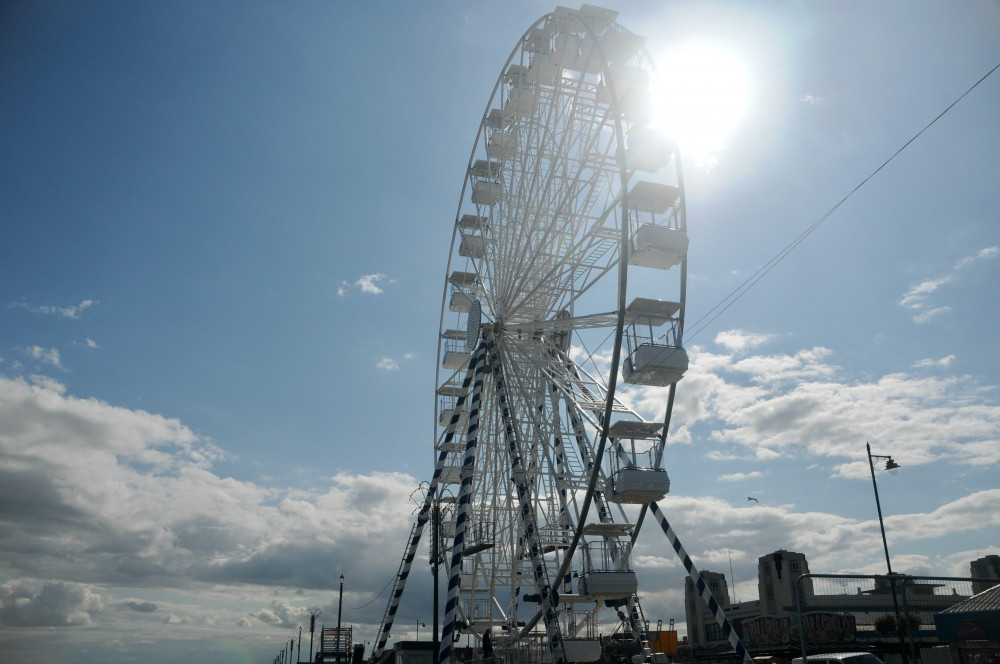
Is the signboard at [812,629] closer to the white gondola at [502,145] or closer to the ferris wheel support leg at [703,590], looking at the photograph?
the ferris wheel support leg at [703,590]

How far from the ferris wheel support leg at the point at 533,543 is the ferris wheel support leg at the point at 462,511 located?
110 cm

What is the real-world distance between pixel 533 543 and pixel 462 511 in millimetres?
3355

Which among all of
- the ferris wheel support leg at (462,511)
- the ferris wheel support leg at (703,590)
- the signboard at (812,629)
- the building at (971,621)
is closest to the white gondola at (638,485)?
the ferris wheel support leg at (703,590)

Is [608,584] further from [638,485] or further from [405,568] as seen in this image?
[405,568]

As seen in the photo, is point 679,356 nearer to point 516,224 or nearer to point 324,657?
point 516,224

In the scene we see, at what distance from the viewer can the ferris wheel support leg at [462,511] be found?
69.7ft

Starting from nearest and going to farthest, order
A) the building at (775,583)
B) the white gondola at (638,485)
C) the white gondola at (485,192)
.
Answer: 1. the white gondola at (638,485)
2. the white gondola at (485,192)
3. the building at (775,583)

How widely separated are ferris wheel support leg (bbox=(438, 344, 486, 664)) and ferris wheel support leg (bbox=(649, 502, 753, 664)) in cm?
588

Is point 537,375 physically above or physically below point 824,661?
above

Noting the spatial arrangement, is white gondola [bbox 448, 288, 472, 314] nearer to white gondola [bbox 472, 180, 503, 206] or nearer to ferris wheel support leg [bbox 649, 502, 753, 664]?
white gondola [bbox 472, 180, 503, 206]

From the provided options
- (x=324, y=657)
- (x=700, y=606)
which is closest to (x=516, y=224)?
(x=324, y=657)

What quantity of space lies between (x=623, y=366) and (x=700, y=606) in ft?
219

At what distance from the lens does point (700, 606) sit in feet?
256

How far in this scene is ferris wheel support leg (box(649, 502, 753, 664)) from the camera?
693 inches
